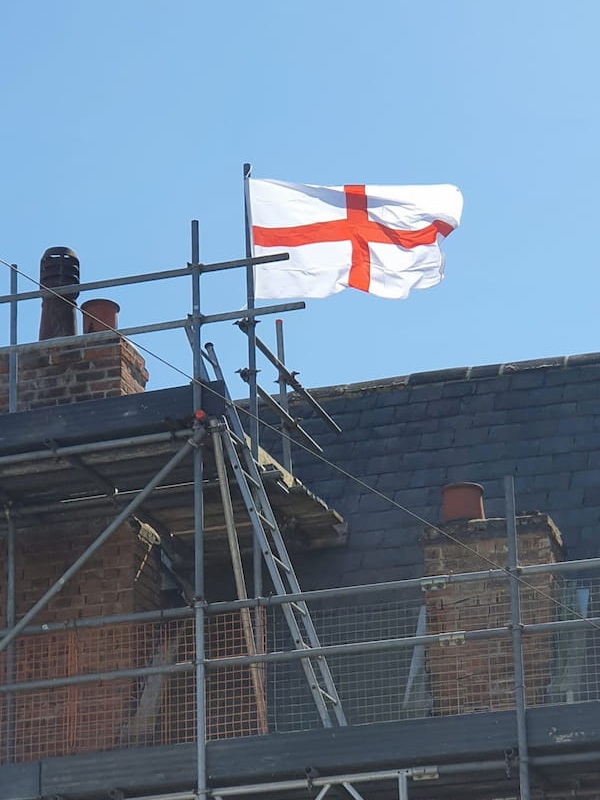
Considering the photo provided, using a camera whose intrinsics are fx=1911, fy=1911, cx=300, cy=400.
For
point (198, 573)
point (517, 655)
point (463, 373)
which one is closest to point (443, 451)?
point (463, 373)

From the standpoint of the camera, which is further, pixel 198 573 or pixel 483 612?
pixel 483 612

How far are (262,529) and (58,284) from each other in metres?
3.47

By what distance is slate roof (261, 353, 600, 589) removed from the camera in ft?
47.4

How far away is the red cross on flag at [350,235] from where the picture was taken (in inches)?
552

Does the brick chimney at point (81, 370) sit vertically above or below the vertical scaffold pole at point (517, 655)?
above

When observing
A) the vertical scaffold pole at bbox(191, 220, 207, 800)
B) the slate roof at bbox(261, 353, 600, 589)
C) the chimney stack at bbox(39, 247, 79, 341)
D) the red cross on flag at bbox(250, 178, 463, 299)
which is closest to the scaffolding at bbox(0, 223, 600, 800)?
the vertical scaffold pole at bbox(191, 220, 207, 800)

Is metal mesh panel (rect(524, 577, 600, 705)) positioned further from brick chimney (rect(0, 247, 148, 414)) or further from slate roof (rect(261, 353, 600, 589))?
brick chimney (rect(0, 247, 148, 414))

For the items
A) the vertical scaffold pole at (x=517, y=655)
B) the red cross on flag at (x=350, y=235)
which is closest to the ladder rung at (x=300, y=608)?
the vertical scaffold pole at (x=517, y=655)

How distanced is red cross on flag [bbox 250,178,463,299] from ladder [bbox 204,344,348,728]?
5.50 ft

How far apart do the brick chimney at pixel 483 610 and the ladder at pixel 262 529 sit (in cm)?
75

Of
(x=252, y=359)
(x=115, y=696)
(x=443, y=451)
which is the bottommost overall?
(x=115, y=696)

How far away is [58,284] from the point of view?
14.9 meters

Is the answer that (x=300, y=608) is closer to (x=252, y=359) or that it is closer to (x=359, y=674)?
(x=359, y=674)

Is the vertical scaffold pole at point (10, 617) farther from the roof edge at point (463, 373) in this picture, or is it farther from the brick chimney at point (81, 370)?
the roof edge at point (463, 373)
